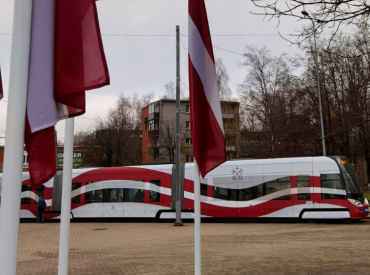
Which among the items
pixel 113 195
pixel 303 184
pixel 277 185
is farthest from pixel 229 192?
pixel 113 195

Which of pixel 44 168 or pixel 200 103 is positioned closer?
pixel 44 168

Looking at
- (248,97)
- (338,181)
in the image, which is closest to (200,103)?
(338,181)

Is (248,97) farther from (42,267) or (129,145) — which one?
(42,267)

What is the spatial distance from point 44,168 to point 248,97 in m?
40.1

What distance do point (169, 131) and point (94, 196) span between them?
27.0m

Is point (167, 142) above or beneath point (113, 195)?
above

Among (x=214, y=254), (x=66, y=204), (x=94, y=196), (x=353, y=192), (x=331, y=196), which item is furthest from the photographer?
(x=94, y=196)

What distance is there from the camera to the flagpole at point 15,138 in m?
3.35

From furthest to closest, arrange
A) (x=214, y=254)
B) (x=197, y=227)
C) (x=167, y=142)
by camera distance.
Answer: (x=167, y=142), (x=214, y=254), (x=197, y=227)

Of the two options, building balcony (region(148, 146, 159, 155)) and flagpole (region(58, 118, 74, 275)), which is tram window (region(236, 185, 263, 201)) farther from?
building balcony (region(148, 146, 159, 155))

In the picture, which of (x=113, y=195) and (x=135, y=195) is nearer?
(x=135, y=195)

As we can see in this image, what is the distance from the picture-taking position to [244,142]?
4394cm

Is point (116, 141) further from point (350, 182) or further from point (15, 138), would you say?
point (15, 138)

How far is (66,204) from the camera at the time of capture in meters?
4.38
